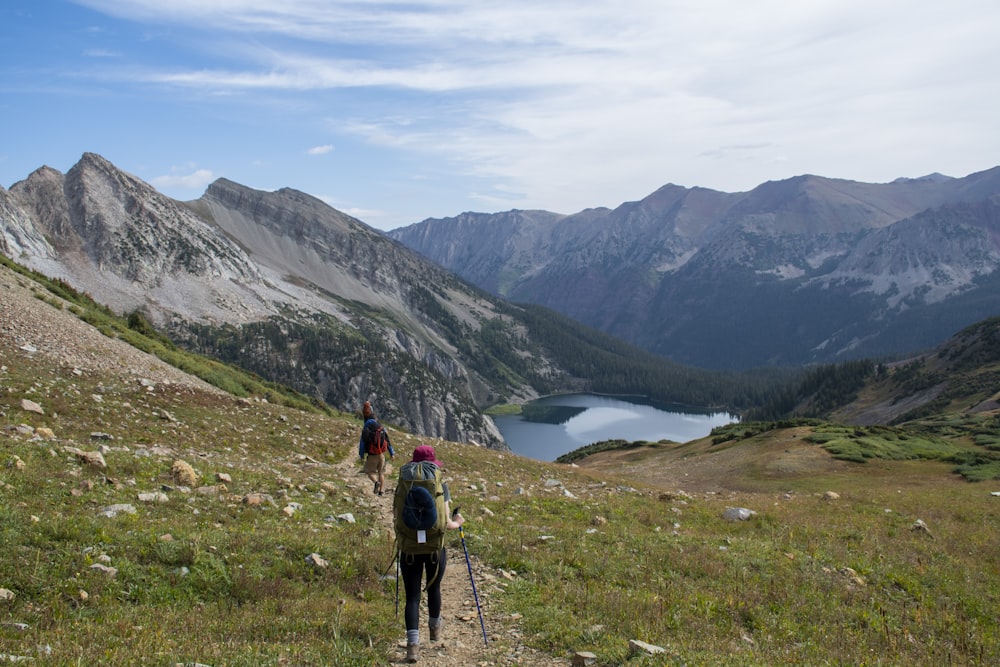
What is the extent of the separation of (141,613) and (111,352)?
2701 cm

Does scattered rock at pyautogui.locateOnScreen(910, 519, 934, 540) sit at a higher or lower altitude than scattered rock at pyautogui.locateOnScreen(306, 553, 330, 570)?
lower

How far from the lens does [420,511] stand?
9.02 metres

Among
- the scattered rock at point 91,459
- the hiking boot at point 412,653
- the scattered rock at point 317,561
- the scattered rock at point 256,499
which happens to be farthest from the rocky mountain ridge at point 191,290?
the hiking boot at point 412,653

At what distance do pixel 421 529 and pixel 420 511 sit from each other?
27 cm

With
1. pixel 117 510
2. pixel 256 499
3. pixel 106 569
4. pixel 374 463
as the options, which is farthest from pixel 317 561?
pixel 374 463

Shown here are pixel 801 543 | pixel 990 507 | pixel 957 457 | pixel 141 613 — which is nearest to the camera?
pixel 141 613

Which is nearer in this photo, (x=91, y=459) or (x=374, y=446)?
(x=91, y=459)

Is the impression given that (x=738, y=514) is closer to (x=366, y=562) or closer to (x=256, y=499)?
(x=366, y=562)

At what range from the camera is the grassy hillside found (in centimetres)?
857

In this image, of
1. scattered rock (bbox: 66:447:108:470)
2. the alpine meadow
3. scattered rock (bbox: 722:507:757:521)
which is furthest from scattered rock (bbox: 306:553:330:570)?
scattered rock (bbox: 722:507:757:521)

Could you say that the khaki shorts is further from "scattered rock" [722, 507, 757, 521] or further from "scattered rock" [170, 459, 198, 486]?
"scattered rock" [722, 507, 757, 521]

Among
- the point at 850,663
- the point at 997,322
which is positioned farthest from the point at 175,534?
the point at 997,322

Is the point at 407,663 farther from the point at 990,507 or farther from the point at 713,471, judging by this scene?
the point at 713,471

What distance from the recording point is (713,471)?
42.5 meters
